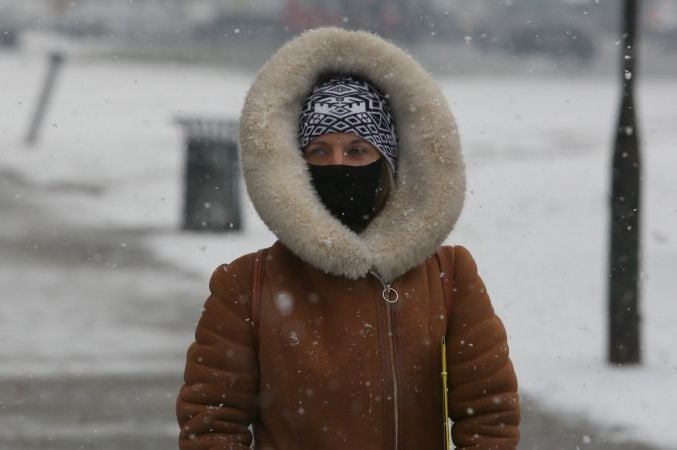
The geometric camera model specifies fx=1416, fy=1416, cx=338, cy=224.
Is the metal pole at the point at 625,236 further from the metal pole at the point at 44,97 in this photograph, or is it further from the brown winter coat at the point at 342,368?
the metal pole at the point at 44,97

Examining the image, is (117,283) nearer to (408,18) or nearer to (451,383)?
(451,383)

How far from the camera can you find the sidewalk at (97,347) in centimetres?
Result: 685

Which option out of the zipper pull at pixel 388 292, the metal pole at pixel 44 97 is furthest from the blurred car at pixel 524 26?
the zipper pull at pixel 388 292

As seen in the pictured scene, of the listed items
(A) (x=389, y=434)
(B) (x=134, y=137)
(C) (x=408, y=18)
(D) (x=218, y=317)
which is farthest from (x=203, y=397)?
(C) (x=408, y=18)

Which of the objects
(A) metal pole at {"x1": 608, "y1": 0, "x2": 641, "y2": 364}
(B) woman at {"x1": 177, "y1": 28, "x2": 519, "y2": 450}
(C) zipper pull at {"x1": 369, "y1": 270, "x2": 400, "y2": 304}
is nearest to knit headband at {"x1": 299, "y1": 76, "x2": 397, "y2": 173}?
(B) woman at {"x1": 177, "y1": 28, "x2": 519, "y2": 450}

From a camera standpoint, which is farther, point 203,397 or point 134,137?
point 134,137

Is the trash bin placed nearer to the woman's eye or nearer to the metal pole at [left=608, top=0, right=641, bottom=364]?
the metal pole at [left=608, top=0, right=641, bottom=364]

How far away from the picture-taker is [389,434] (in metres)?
3.06

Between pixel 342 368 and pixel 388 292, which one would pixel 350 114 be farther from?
pixel 342 368

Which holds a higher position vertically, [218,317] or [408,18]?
[408,18]

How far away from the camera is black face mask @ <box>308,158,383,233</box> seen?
319 cm

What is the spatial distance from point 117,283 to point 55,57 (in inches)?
461

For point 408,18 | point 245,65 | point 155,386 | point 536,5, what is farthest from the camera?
point 536,5

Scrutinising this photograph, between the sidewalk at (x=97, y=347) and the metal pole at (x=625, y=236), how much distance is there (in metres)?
0.83
